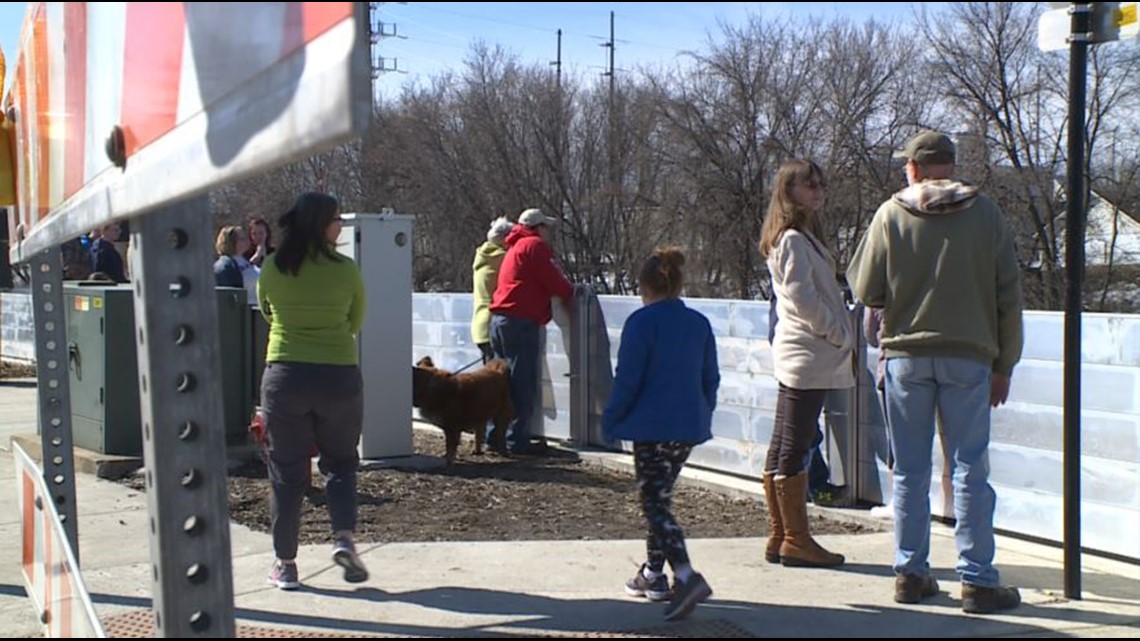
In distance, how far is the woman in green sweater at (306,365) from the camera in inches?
219

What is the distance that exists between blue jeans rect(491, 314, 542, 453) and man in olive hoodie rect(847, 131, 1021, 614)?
4.65 m

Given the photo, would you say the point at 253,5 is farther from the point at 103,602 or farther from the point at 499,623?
the point at 103,602

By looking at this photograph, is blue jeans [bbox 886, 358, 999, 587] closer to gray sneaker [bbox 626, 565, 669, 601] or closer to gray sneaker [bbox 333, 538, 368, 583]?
gray sneaker [bbox 626, 565, 669, 601]

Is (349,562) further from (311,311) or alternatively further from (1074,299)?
(1074,299)

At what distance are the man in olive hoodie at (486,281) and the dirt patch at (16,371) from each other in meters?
9.33

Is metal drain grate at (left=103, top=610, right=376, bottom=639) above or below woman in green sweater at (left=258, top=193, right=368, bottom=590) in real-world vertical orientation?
below

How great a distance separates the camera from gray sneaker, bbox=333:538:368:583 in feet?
18.7

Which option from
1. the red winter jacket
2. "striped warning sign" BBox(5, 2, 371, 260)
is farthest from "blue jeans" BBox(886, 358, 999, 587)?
the red winter jacket

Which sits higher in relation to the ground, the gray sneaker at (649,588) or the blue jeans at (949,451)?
the blue jeans at (949,451)

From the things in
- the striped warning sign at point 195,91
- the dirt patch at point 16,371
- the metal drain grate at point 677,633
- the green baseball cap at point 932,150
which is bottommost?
Answer: the metal drain grate at point 677,633

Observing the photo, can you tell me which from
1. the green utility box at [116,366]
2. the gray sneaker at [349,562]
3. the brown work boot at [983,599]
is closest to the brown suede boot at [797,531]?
the brown work boot at [983,599]

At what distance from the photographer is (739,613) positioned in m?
5.32

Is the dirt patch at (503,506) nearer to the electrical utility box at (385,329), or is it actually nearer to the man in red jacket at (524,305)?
the electrical utility box at (385,329)

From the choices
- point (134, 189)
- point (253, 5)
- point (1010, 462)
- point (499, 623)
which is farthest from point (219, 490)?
point (1010, 462)
